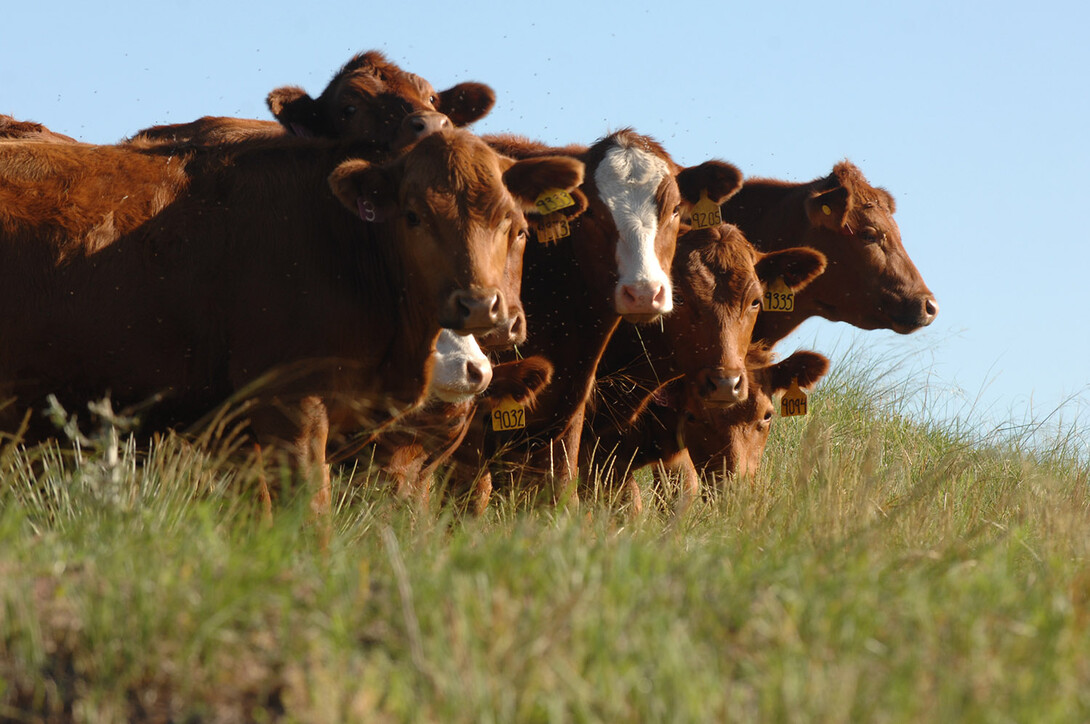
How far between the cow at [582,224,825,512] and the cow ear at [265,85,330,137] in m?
2.31

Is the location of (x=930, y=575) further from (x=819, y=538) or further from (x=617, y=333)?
(x=617, y=333)

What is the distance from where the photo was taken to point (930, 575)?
4.29 m

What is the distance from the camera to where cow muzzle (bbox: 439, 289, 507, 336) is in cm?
587

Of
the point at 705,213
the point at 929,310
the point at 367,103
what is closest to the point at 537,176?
the point at 367,103

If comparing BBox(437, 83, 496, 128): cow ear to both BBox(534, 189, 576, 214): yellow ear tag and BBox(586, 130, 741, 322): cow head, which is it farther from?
BBox(534, 189, 576, 214): yellow ear tag

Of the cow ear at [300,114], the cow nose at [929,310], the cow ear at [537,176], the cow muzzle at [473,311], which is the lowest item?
the cow nose at [929,310]

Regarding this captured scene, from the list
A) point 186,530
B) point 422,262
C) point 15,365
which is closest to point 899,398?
point 422,262

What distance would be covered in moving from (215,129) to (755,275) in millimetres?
3975

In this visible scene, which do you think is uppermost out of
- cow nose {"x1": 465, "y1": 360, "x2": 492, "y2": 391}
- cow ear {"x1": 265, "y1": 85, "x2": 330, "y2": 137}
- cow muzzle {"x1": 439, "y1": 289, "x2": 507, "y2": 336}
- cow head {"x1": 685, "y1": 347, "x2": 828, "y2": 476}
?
cow ear {"x1": 265, "y1": 85, "x2": 330, "y2": 137}

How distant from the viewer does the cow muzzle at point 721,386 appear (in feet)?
26.8

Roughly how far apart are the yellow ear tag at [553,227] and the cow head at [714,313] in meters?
1.20

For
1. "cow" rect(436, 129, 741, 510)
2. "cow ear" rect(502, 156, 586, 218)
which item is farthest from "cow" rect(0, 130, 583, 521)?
"cow" rect(436, 129, 741, 510)

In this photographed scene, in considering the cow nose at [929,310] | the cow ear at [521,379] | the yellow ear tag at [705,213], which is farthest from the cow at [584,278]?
the cow nose at [929,310]

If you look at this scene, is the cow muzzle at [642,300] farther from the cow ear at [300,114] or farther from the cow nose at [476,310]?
the cow ear at [300,114]
